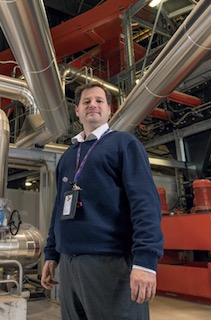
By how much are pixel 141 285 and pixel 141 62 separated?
3433mm

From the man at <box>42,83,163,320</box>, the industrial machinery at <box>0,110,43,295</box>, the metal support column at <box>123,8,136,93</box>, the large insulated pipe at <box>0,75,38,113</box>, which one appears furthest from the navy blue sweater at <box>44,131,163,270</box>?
the metal support column at <box>123,8,136,93</box>

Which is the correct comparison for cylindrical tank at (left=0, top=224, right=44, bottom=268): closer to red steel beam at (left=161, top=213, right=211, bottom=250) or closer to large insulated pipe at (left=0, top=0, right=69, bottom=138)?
large insulated pipe at (left=0, top=0, right=69, bottom=138)

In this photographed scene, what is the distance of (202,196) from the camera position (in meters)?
2.85

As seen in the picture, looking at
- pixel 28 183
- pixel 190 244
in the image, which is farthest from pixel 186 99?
pixel 28 183

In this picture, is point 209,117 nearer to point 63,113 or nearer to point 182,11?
point 182,11

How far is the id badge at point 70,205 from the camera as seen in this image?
868mm

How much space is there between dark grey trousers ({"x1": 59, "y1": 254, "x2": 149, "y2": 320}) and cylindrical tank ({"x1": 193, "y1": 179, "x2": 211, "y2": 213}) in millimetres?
2153

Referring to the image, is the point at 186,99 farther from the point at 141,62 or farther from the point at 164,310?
the point at 164,310

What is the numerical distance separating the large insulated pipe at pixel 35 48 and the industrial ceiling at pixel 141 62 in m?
0.91

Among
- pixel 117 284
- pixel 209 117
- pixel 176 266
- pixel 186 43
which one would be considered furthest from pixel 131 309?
pixel 209 117

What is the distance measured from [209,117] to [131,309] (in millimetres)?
3144

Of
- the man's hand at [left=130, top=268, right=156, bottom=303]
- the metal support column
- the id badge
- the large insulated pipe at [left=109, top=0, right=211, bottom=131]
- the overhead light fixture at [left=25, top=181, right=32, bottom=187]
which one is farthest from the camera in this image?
the overhead light fixture at [left=25, top=181, right=32, bottom=187]

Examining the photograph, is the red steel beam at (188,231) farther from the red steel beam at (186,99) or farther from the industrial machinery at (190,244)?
the red steel beam at (186,99)

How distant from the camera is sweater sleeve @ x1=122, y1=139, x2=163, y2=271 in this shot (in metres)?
0.74
